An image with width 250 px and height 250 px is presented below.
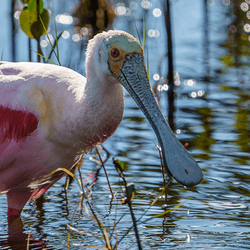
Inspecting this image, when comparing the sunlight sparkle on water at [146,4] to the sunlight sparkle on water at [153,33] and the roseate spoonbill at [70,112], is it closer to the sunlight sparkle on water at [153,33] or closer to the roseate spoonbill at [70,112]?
the sunlight sparkle on water at [153,33]

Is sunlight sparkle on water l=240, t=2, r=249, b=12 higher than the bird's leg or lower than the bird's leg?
higher

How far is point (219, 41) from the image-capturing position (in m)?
12.9

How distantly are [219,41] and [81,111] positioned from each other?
935 centimetres

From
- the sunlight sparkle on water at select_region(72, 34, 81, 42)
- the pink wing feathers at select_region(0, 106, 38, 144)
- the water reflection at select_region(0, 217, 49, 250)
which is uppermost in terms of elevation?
the sunlight sparkle on water at select_region(72, 34, 81, 42)

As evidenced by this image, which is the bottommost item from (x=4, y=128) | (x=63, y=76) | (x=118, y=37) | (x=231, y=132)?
(x=231, y=132)

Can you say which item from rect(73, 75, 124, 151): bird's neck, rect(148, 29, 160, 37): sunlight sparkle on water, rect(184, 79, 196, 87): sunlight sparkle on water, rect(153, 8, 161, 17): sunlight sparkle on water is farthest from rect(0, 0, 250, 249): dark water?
rect(153, 8, 161, 17): sunlight sparkle on water

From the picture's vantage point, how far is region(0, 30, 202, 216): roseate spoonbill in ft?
12.7

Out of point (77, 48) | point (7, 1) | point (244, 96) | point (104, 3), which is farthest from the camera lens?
point (7, 1)

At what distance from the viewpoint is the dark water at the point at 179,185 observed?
4.48 metres

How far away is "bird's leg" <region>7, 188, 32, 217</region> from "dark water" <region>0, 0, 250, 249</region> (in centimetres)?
13

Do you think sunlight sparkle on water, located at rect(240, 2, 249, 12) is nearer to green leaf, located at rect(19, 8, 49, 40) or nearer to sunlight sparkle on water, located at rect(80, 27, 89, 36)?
sunlight sparkle on water, located at rect(80, 27, 89, 36)

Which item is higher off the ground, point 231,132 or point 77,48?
point 77,48

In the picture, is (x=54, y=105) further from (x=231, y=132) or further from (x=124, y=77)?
(x=231, y=132)

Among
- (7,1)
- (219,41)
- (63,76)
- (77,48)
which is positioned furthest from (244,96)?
(7,1)
